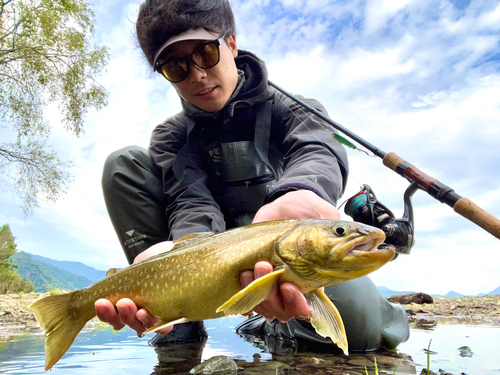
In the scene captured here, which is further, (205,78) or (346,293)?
(205,78)

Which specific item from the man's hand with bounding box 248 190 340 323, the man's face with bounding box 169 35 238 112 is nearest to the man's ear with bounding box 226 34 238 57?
the man's face with bounding box 169 35 238 112

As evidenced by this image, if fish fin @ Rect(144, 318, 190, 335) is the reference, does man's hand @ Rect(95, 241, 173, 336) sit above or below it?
above

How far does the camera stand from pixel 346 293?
10.2ft

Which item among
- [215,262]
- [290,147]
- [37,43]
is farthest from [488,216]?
[37,43]

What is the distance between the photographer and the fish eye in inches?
70.9

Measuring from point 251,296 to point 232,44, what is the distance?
2961 millimetres

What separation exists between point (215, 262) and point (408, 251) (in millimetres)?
2522

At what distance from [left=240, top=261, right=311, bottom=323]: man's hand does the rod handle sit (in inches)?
103

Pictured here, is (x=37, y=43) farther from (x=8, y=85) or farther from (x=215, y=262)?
(x=215, y=262)

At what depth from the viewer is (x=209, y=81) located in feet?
11.9

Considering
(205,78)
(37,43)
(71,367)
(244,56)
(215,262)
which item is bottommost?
(71,367)

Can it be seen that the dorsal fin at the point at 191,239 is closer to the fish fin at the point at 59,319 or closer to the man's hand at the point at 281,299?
the man's hand at the point at 281,299

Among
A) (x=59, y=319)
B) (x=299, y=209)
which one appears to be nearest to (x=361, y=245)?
(x=299, y=209)

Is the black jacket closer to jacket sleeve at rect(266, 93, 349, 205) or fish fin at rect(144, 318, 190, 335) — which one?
jacket sleeve at rect(266, 93, 349, 205)
